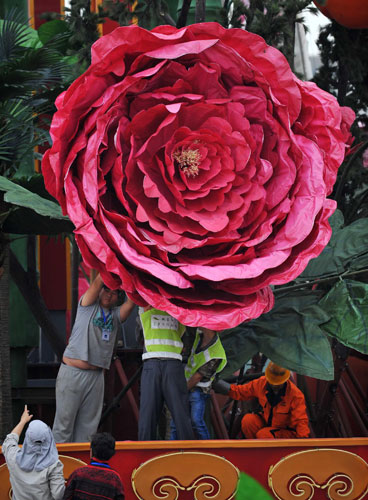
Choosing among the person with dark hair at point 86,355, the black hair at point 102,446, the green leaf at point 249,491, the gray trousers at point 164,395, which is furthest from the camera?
the person with dark hair at point 86,355

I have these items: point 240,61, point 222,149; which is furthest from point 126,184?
point 240,61

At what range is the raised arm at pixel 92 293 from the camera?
10.2 ft

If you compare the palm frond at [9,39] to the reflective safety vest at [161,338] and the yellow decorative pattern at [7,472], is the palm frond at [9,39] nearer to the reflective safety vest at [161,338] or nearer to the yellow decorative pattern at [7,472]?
the reflective safety vest at [161,338]

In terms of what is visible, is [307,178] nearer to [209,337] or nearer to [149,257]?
[149,257]

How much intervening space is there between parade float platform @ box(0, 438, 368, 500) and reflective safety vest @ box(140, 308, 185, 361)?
1.15 ft

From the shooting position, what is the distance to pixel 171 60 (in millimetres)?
1495

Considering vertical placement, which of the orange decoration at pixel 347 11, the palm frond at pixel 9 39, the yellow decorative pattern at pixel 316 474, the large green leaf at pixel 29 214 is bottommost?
the yellow decorative pattern at pixel 316 474

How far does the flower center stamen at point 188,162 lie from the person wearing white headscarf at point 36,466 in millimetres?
1494

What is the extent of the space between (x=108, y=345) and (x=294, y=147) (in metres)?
1.96

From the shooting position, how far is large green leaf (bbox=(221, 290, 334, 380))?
220 centimetres

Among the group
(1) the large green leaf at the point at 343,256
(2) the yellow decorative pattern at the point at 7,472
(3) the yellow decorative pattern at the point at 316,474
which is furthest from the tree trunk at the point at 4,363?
(1) the large green leaf at the point at 343,256

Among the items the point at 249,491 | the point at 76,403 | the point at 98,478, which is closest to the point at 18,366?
the point at 76,403

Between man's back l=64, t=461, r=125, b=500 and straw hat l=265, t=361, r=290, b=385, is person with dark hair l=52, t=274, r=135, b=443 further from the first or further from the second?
straw hat l=265, t=361, r=290, b=385

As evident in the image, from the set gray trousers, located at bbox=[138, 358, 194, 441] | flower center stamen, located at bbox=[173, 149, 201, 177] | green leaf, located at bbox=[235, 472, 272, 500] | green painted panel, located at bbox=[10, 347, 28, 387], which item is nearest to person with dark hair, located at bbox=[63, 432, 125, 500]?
gray trousers, located at bbox=[138, 358, 194, 441]
